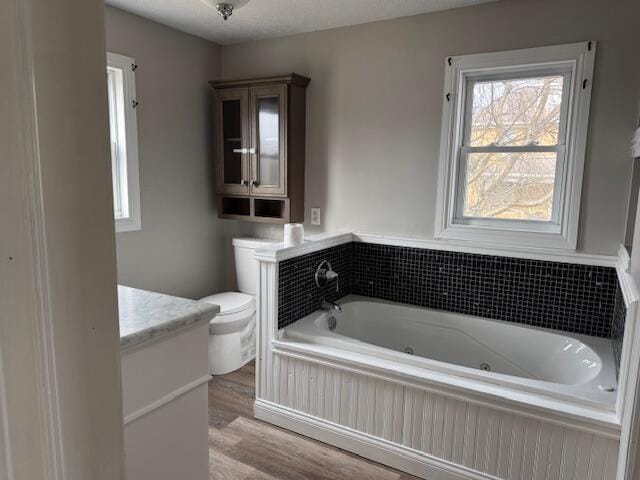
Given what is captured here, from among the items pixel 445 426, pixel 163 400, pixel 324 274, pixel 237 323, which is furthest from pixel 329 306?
pixel 163 400

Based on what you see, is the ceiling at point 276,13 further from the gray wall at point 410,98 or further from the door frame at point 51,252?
the door frame at point 51,252

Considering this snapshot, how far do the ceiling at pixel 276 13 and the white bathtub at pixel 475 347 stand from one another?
190 cm

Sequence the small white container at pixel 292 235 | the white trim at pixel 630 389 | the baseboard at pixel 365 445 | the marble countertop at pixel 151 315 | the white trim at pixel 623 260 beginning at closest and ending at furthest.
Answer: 1. the marble countertop at pixel 151 315
2. the white trim at pixel 630 389
3. the white trim at pixel 623 260
4. the baseboard at pixel 365 445
5. the small white container at pixel 292 235

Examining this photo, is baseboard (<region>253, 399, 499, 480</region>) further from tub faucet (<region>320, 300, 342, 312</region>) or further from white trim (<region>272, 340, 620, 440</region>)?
tub faucet (<region>320, 300, 342, 312</region>)

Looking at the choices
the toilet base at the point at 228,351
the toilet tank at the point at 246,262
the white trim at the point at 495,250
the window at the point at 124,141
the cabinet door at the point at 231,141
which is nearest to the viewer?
the white trim at the point at 495,250

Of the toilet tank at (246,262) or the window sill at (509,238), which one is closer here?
the window sill at (509,238)

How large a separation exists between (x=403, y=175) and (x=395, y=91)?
561mm

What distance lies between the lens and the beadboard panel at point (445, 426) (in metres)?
1.87

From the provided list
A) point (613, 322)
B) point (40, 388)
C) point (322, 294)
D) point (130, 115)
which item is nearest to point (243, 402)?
point (322, 294)

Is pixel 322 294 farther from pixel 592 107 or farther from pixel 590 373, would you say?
pixel 592 107

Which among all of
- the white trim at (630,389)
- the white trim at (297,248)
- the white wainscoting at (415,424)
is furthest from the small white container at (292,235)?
the white trim at (630,389)

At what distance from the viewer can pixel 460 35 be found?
108 inches

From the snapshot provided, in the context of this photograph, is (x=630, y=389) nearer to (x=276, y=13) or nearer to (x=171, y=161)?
(x=276, y=13)

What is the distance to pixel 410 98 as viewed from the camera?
9.68 ft
